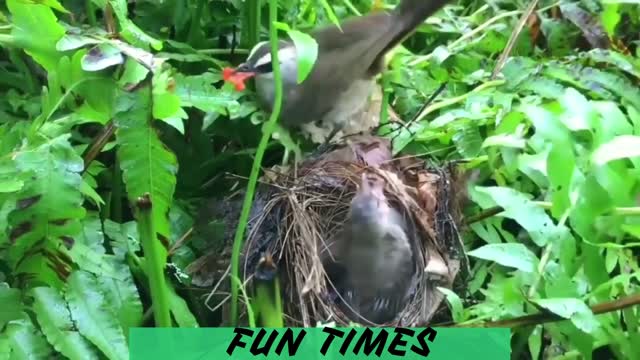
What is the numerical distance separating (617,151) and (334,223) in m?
0.37

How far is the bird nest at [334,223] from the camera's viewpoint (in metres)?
0.94

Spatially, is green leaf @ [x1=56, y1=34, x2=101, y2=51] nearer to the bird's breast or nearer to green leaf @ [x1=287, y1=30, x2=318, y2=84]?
green leaf @ [x1=287, y1=30, x2=318, y2=84]

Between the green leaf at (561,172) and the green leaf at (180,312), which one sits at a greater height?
the green leaf at (561,172)

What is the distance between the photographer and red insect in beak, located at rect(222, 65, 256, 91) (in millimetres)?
1087

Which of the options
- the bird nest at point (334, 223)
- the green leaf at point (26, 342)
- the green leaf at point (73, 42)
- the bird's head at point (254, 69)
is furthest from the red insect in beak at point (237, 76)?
the green leaf at point (26, 342)

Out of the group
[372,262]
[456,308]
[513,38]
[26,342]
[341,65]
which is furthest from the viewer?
[513,38]

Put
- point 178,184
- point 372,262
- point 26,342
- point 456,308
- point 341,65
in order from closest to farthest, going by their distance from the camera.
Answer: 1. point 26,342
2. point 456,308
3. point 372,262
4. point 178,184
5. point 341,65

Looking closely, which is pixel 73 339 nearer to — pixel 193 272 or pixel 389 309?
pixel 193 272

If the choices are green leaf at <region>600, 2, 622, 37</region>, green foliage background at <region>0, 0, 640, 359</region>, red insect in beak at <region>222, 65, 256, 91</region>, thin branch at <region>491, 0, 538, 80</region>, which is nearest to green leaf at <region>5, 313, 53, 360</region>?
green foliage background at <region>0, 0, 640, 359</region>

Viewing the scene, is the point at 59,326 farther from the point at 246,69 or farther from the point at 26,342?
the point at 246,69

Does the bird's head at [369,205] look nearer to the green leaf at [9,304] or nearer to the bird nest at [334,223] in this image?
the bird nest at [334,223]

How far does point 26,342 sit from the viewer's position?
73 cm

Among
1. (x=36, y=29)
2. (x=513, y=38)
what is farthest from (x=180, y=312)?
(x=513, y=38)

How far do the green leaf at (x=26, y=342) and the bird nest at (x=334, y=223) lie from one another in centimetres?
25
